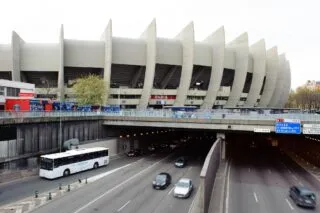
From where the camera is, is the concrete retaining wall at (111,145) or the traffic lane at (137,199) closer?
the traffic lane at (137,199)

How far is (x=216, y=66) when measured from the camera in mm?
93312

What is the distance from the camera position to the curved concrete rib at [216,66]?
9275 centimetres

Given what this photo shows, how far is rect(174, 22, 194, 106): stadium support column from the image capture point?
286 ft

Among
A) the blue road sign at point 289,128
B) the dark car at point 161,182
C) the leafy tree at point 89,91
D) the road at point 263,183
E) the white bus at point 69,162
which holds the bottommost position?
the road at point 263,183

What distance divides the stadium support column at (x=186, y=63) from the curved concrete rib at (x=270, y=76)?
5013cm

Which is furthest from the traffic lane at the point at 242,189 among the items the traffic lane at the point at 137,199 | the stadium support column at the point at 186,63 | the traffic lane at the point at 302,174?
the stadium support column at the point at 186,63

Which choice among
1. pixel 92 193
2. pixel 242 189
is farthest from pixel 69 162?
pixel 242 189

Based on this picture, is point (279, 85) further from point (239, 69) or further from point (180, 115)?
point (180, 115)

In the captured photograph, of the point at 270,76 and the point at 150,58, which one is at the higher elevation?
the point at 150,58

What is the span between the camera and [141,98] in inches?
3378

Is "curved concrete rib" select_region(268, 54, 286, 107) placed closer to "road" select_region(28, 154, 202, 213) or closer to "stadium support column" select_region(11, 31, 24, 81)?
"road" select_region(28, 154, 202, 213)

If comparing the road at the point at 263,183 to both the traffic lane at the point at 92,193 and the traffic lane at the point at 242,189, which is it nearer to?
the traffic lane at the point at 242,189

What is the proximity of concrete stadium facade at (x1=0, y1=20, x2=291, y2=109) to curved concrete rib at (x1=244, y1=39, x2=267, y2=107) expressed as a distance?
0.40 m

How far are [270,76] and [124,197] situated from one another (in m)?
108
